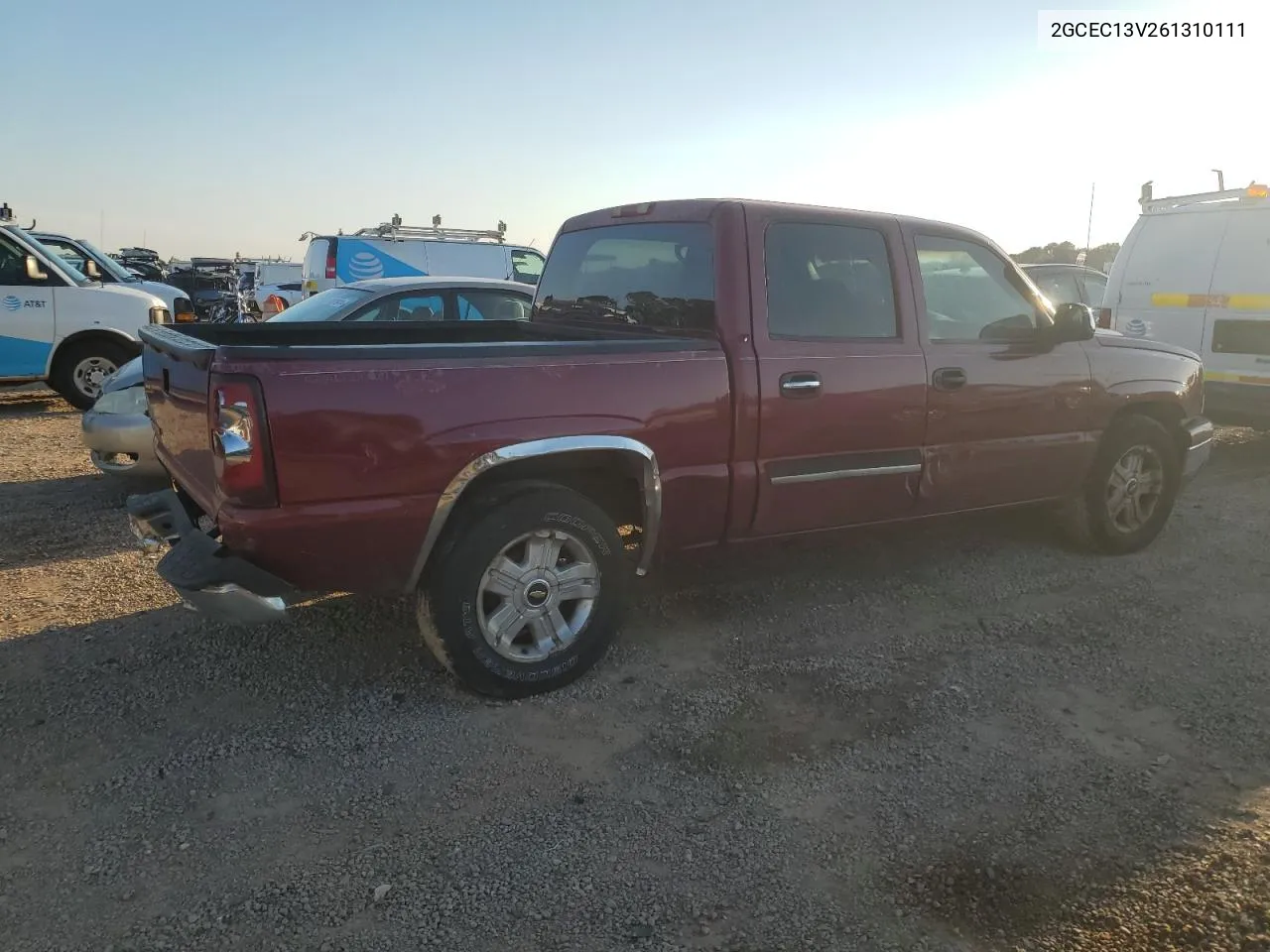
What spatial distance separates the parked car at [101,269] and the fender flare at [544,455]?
9971 mm

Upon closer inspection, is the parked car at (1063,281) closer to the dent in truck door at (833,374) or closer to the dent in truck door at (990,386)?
the dent in truck door at (990,386)

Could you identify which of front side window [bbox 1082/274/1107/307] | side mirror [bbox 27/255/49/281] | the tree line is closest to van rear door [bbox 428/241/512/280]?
side mirror [bbox 27/255/49/281]

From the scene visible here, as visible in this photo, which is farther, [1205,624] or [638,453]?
[1205,624]

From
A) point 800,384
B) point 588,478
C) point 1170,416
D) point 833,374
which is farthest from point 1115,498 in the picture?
point 588,478

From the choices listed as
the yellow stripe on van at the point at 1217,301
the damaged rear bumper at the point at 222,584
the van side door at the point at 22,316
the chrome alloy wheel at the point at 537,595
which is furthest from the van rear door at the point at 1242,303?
the van side door at the point at 22,316

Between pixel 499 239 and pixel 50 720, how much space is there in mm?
12962

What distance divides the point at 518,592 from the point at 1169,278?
24.5 feet

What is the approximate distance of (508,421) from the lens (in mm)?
3326

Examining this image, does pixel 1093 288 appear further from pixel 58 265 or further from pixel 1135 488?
pixel 58 265

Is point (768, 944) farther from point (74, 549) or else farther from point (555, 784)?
point (74, 549)

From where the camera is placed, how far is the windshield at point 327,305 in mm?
7035

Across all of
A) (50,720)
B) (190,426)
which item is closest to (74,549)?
(50,720)

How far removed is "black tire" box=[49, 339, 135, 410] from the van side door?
0.16 metres

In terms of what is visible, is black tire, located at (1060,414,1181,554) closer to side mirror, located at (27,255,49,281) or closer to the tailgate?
the tailgate
